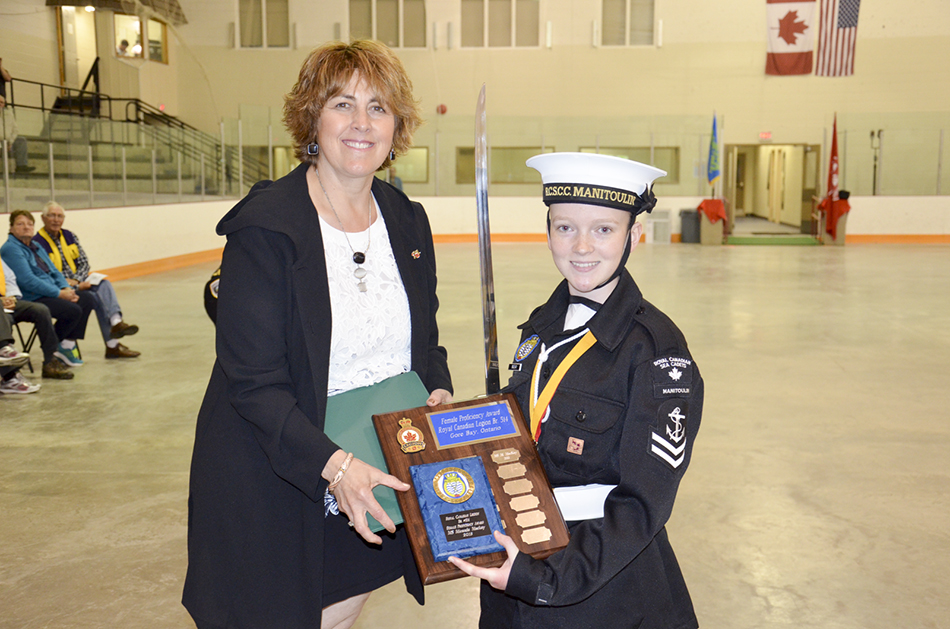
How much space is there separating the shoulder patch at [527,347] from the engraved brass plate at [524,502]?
0.33 metres

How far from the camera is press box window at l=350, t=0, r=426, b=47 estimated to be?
60.3ft

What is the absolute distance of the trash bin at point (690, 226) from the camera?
16.8 meters

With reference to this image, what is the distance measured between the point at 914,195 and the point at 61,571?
58.0 ft

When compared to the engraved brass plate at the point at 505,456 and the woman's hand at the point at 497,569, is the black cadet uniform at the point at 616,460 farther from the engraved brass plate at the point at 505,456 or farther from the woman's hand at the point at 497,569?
the engraved brass plate at the point at 505,456

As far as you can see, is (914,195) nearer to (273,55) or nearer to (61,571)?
(273,55)

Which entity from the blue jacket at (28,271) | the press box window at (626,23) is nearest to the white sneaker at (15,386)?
the blue jacket at (28,271)

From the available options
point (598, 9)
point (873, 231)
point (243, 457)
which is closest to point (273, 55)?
point (598, 9)

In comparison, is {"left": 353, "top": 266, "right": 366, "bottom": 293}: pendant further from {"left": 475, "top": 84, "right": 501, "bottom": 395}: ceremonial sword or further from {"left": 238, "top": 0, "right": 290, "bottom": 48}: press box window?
{"left": 238, "top": 0, "right": 290, "bottom": 48}: press box window

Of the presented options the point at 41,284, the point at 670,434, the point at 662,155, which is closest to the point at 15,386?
the point at 41,284

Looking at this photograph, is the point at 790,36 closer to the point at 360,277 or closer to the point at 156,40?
the point at 156,40

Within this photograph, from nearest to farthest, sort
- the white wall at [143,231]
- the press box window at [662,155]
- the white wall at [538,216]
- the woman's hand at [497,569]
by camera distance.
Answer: the woman's hand at [497,569] → the white wall at [143,231] → the white wall at [538,216] → the press box window at [662,155]

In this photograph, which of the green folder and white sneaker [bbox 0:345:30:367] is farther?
white sneaker [bbox 0:345:30:367]

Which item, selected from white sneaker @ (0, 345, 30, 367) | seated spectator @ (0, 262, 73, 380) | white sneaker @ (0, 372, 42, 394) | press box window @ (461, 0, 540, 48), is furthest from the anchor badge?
press box window @ (461, 0, 540, 48)

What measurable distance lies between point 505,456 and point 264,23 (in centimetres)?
1920
